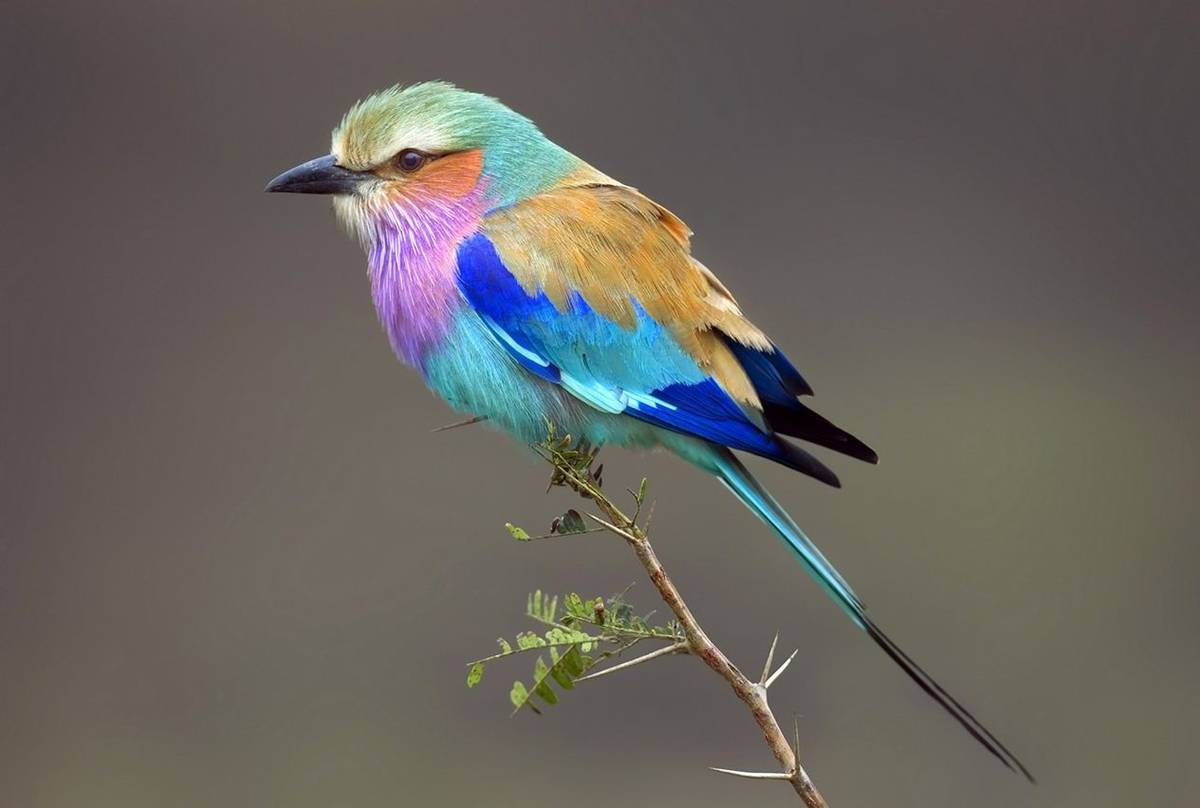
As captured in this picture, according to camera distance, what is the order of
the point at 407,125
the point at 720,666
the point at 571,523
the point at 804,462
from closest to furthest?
the point at 720,666
the point at 571,523
the point at 804,462
the point at 407,125

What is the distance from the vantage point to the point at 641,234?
1.37 m

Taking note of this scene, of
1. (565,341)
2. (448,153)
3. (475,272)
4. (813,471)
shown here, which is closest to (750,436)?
(813,471)

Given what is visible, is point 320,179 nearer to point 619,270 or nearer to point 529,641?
point 619,270

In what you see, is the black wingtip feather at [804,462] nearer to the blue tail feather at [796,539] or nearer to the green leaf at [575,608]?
the blue tail feather at [796,539]

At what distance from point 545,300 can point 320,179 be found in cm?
26

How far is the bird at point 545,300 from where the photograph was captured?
1337 millimetres

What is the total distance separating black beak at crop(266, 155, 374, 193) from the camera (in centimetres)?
140

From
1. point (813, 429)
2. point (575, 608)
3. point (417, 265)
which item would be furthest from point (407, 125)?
point (575, 608)

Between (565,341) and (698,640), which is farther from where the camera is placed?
(565,341)

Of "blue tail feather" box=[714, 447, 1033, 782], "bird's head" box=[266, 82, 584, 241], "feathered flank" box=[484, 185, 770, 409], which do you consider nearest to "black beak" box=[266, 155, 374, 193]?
"bird's head" box=[266, 82, 584, 241]

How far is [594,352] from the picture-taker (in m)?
1.35

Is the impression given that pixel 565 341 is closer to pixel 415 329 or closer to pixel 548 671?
pixel 415 329

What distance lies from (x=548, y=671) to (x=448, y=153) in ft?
2.22

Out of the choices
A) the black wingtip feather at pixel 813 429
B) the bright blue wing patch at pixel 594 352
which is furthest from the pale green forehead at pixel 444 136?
the black wingtip feather at pixel 813 429
